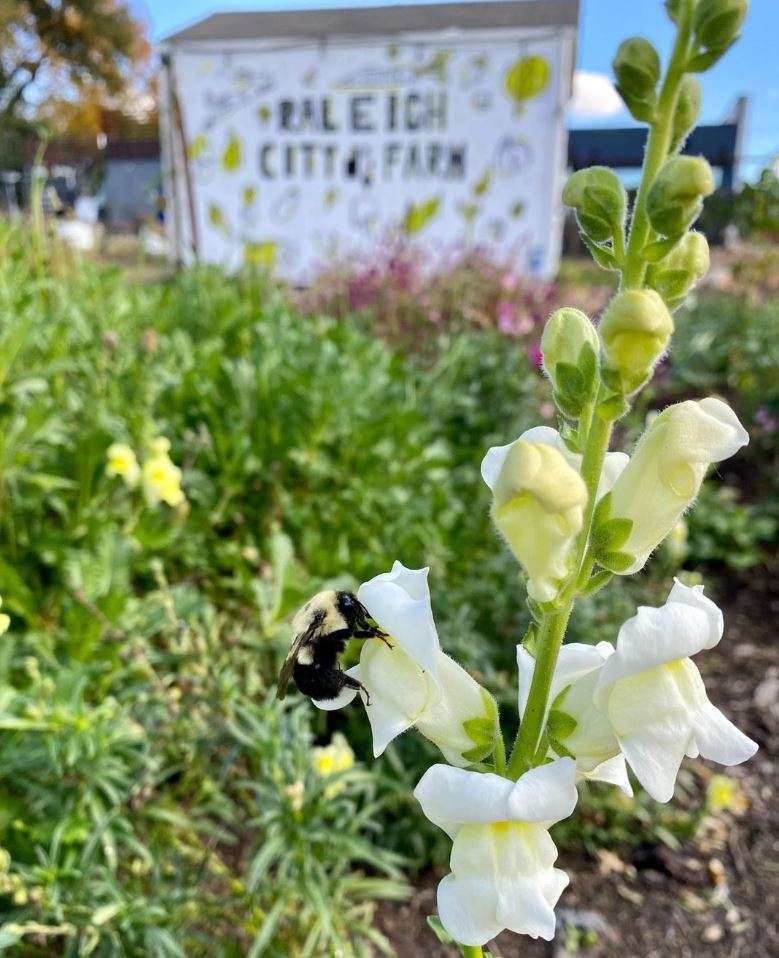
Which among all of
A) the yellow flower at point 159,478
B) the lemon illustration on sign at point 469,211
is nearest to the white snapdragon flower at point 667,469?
the yellow flower at point 159,478

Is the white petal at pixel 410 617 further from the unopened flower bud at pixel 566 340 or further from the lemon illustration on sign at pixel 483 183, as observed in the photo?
the lemon illustration on sign at pixel 483 183

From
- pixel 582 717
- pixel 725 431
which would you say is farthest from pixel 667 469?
pixel 582 717

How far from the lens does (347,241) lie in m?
11.9

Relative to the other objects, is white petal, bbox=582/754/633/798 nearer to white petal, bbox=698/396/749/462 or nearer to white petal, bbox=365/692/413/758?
white petal, bbox=365/692/413/758

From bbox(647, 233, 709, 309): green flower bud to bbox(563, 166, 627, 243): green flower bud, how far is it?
0.06 m

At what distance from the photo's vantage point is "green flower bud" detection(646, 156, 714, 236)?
795mm

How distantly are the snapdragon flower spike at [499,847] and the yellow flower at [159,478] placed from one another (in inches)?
76.1

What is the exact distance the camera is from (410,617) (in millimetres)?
912

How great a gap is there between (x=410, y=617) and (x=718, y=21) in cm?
66

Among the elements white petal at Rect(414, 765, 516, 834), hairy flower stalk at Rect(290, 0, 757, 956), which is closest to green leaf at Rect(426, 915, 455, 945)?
hairy flower stalk at Rect(290, 0, 757, 956)

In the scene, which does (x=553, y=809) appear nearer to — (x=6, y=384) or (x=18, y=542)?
(x=18, y=542)

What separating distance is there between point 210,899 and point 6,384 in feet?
5.63

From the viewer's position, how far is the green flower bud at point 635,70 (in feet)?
2.88

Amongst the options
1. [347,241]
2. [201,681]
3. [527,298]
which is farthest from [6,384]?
[347,241]
